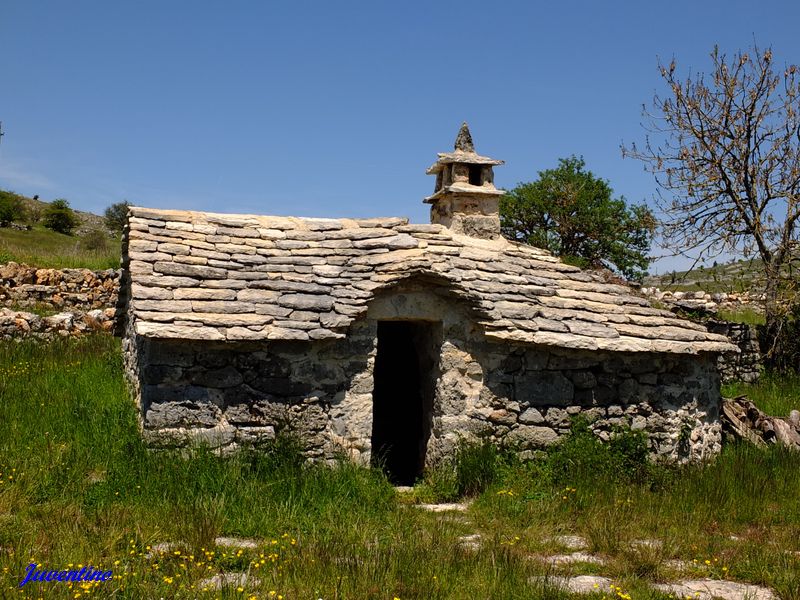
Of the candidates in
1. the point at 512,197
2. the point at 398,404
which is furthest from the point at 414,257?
the point at 512,197

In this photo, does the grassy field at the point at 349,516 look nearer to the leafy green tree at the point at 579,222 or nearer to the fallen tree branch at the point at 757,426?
the fallen tree branch at the point at 757,426

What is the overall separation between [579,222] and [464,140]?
10.8 m

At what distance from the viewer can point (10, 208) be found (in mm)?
34344

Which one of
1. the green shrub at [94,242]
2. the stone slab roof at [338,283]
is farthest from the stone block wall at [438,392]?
the green shrub at [94,242]

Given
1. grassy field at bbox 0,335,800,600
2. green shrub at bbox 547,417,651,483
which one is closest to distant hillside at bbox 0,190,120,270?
grassy field at bbox 0,335,800,600

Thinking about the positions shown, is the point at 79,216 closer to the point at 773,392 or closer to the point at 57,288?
the point at 57,288

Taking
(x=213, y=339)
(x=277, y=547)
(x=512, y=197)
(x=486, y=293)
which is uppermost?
(x=512, y=197)

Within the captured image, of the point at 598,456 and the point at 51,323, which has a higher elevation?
the point at 51,323

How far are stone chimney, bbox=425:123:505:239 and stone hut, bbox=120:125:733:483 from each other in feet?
0.10

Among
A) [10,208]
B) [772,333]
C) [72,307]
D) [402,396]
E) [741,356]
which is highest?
[10,208]

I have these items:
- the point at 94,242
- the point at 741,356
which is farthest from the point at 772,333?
the point at 94,242

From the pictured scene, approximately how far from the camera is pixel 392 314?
817cm

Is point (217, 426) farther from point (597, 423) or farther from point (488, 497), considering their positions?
point (597, 423)

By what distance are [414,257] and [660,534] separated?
12.7ft
